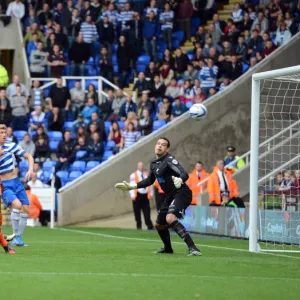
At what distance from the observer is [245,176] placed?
87.4 feet

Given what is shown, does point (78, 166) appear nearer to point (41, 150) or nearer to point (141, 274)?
point (41, 150)

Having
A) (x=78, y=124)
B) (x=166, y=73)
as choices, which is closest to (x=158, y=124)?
(x=166, y=73)

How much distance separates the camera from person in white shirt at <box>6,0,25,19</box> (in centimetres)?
3278

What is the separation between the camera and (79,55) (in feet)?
105

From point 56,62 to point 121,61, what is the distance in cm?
203

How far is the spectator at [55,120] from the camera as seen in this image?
3000 cm

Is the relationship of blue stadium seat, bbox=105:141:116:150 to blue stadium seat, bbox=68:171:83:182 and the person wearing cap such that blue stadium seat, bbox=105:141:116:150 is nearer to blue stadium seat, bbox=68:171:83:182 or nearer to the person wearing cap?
blue stadium seat, bbox=68:171:83:182

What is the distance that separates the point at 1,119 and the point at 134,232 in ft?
23.5

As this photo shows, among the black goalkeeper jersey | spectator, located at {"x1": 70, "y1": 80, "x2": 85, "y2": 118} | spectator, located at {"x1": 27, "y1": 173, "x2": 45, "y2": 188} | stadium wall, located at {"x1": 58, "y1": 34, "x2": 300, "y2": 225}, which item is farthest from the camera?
spectator, located at {"x1": 70, "y1": 80, "x2": 85, "y2": 118}

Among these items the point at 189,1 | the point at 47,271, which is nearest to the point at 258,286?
the point at 47,271

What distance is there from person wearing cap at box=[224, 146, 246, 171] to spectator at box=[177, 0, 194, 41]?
7.03 meters

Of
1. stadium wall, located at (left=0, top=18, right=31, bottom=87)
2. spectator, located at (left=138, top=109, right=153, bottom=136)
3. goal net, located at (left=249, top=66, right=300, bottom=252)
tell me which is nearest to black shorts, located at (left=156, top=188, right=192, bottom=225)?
goal net, located at (left=249, top=66, right=300, bottom=252)

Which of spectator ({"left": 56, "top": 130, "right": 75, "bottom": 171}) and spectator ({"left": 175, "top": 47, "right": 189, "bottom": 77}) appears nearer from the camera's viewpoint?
spectator ({"left": 56, "top": 130, "right": 75, "bottom": 171})

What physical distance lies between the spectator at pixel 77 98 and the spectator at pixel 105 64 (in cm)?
149
